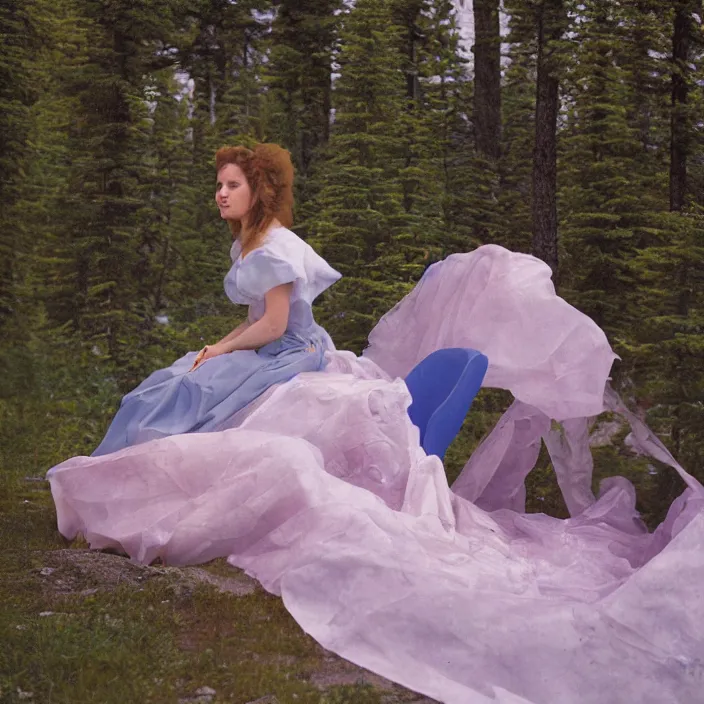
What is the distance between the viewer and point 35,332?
1195 cm

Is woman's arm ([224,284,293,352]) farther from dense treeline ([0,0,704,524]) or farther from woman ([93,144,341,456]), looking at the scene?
dense treeline ([0,0,704,524])

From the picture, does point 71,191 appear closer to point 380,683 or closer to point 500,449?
point 500,449

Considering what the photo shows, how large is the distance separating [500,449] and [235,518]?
1955 mm

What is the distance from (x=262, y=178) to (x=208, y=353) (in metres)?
1.06

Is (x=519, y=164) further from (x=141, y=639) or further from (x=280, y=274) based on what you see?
(x=141, y=639)

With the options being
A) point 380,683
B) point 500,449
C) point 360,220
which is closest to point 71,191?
point 360,220

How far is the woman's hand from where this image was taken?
5441mm

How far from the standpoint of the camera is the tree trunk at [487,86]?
12891 mm

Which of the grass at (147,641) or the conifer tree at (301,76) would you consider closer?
the grass at (147,641)

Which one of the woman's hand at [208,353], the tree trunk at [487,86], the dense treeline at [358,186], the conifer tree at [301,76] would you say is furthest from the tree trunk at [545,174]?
the woman's hand at [208,353]

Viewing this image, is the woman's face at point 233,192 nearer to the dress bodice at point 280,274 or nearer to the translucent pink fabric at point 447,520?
the dress bodice at point 280,274

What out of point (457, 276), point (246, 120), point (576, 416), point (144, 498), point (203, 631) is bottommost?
point (203, 631)

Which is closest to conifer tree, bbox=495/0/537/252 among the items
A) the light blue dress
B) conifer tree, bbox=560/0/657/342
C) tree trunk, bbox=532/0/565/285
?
tree trunk, bbox=532/0/565/285

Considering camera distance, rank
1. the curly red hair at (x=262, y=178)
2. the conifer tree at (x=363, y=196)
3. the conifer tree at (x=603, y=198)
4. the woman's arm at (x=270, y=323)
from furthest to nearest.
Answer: the conifer tree at (x=603, y=198), the conifer tree at (x=363, y=196), the curly red hair at (x=262, y=178), the woman's arm at (x=270, y=323)
